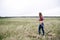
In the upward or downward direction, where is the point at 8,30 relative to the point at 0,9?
downward

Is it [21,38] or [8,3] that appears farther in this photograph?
[8,3]

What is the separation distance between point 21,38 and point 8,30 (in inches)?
14.3

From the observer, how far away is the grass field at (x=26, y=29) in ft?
8.27

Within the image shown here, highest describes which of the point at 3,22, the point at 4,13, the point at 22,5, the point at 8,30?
the point at 22,5

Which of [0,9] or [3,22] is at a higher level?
[0,9]

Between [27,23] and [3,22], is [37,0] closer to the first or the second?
[27,23]

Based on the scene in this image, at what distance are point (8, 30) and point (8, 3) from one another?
0.64 meters

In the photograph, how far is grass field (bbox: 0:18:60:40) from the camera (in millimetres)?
2521

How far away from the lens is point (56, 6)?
2617 mm

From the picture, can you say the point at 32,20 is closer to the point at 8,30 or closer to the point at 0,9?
the point at 8,30

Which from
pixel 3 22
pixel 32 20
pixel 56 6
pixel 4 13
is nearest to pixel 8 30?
pixel 3 22

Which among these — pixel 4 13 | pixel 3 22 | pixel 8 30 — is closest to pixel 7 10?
pixel 4 13

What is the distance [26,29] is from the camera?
258cm

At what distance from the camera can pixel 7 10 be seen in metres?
2.66
